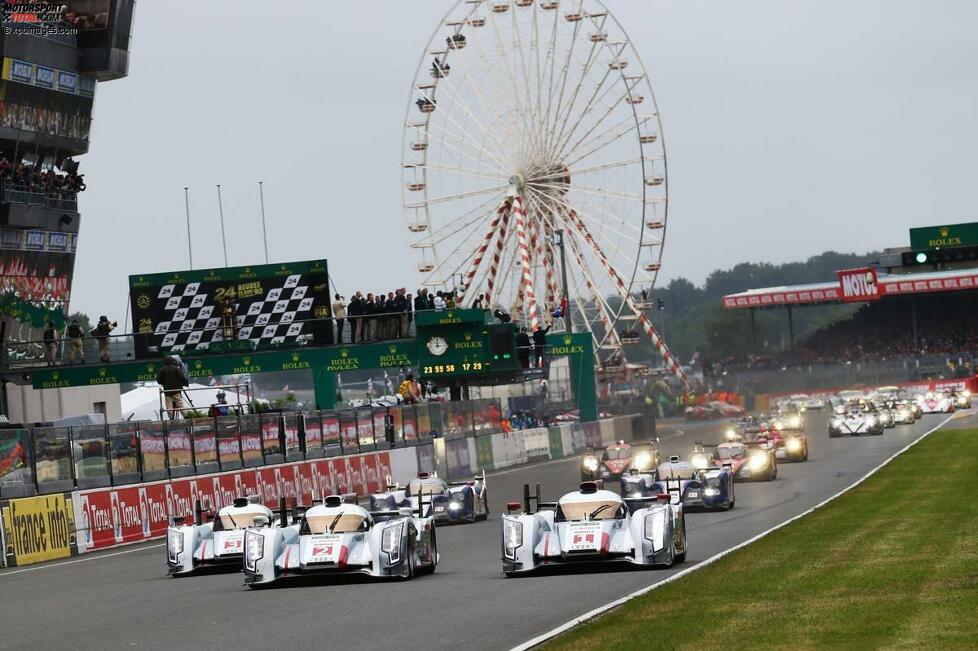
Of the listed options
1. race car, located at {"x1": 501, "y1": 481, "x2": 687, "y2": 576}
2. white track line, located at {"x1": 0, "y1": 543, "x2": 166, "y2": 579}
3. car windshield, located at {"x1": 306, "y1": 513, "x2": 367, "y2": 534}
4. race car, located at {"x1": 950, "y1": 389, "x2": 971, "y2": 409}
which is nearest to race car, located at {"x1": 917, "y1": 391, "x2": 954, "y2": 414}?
race car, located at {"x1": 950, "y1": 389, "x2": 971, "y2": 409}

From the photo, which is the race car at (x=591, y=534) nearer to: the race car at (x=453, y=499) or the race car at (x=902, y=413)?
the race car at (x=453, y=499)

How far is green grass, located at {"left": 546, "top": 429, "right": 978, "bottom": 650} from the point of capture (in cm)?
1309

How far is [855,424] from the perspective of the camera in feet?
204

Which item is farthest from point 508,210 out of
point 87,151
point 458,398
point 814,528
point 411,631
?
point 411,631

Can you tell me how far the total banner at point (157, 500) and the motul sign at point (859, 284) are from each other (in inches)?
2735

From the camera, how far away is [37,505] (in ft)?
98.1

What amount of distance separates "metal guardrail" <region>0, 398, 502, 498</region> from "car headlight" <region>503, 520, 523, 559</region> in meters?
12.7

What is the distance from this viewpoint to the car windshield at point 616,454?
140ft

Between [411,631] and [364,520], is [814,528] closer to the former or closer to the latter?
[364,520]

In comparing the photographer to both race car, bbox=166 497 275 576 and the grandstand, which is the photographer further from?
race car, bbox=166 497 275 576

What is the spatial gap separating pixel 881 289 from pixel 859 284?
1475 millimetres

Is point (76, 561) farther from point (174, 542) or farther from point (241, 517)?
point (241, 517)

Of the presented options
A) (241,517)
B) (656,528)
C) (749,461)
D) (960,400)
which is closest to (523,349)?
(749,461)

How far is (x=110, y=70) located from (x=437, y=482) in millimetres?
28807
